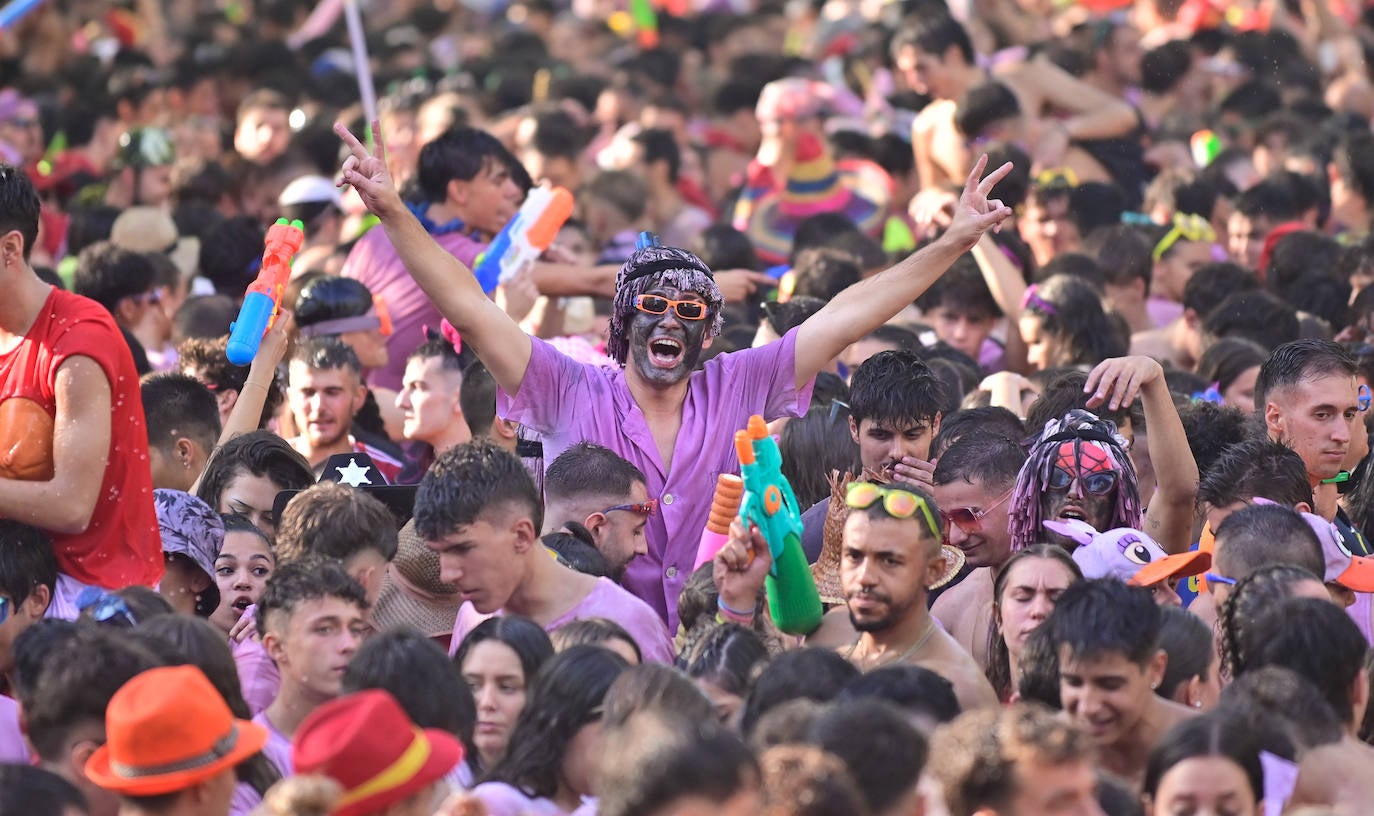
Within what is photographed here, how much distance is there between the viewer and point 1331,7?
16.4 meters

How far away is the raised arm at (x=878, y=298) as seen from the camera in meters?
6.26

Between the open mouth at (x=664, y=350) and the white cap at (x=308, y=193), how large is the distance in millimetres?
5344

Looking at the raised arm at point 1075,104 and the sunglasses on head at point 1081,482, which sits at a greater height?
the raised arm at point 1075,104

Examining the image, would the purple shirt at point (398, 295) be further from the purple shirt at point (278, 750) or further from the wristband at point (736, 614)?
the purple shirt at point (278, 750)

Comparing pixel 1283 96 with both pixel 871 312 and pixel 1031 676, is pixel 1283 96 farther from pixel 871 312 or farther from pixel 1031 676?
pixel 1031 676

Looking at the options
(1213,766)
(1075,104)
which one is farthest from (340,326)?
(1075,104)

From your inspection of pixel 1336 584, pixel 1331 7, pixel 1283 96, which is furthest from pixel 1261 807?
pixel 1331 7

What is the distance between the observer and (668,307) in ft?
20.4

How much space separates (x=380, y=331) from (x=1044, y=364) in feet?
8.56

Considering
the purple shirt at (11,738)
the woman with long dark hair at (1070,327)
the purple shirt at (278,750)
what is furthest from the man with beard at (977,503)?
the purple shirt at (11,738)

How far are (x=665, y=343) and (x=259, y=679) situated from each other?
1.49 meters

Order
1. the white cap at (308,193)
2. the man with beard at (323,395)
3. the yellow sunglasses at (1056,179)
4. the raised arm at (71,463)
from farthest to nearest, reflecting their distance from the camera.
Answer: the white cap at (308,193)
the yellow sunglasses at (1056,179)
the man with beard at (323,395)
the raised arm at (71,463)

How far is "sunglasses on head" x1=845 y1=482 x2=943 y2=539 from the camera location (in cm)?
537

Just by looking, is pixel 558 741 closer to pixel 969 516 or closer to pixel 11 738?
pixel 11 738
